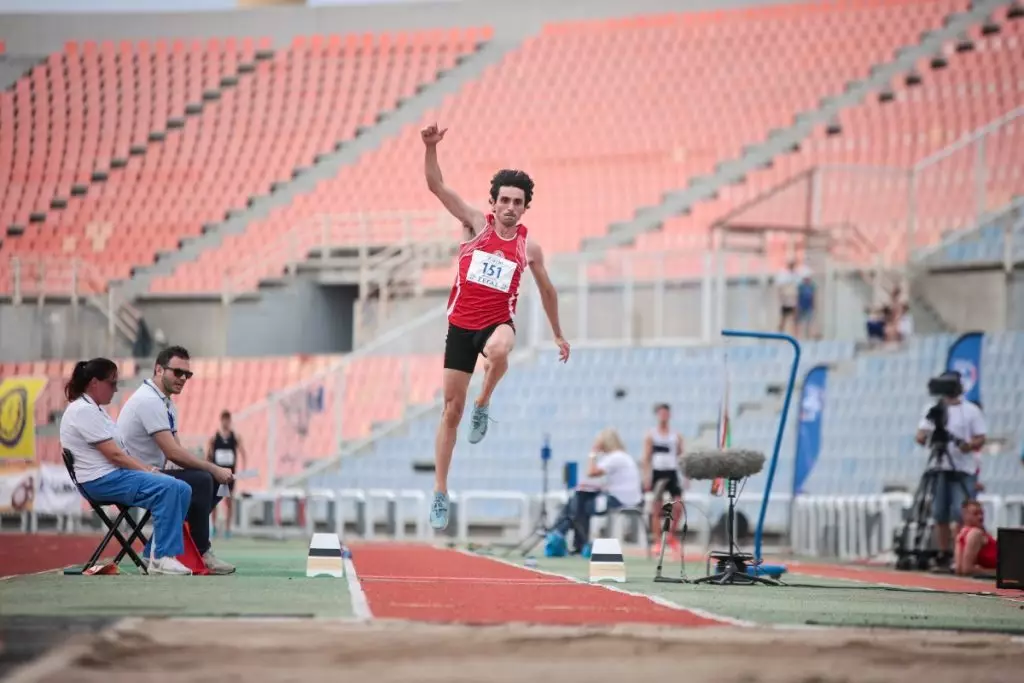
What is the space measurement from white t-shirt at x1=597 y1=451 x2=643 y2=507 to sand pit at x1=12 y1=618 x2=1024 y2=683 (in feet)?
35.3

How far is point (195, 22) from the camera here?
40312 mm

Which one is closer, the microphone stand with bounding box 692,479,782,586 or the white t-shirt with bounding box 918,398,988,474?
the microphone stand with bounding box 692,479,782,586

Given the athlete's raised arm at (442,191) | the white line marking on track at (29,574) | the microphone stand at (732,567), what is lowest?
the white line marking on track at (29,574)

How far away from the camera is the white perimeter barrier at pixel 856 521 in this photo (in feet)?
59.5

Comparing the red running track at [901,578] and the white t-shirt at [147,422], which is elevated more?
the white t-shirt at [147,422]

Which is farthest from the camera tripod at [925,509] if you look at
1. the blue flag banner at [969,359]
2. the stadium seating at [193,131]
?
the stadium seating at [193,131]

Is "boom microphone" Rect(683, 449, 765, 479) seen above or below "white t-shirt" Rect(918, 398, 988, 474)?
below

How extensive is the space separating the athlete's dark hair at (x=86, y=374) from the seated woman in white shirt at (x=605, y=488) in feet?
25.2

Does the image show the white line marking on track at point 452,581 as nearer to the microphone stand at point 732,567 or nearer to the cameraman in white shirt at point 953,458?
the microphone stand at point 732,567

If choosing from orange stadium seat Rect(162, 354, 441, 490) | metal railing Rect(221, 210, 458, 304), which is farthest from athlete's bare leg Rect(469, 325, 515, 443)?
metal railing Rect(221, 210, 458, 304)

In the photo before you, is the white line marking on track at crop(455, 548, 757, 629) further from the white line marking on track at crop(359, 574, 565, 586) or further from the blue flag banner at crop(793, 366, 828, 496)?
the blue flag banner at crop(793, 366, 828, 496)

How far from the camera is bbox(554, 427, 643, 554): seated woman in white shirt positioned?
17.5 metres

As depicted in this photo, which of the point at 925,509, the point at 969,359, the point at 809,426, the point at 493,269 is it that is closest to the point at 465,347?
the point at 493,269

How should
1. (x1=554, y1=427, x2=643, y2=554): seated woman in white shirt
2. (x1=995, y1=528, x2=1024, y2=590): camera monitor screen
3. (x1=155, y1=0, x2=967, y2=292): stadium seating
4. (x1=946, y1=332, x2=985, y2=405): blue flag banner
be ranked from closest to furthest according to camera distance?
(x1=995, y1=528, x2=1024, y2=590): camera monitor screen
(x1=946, y1=332, x2=985, y2=405): blue flag banner
(x1=554, y1=427, x2=643, y2=554): seated woman in white shirt
(x1=155, y1=0, x2=967, y2=292): stadium seating
